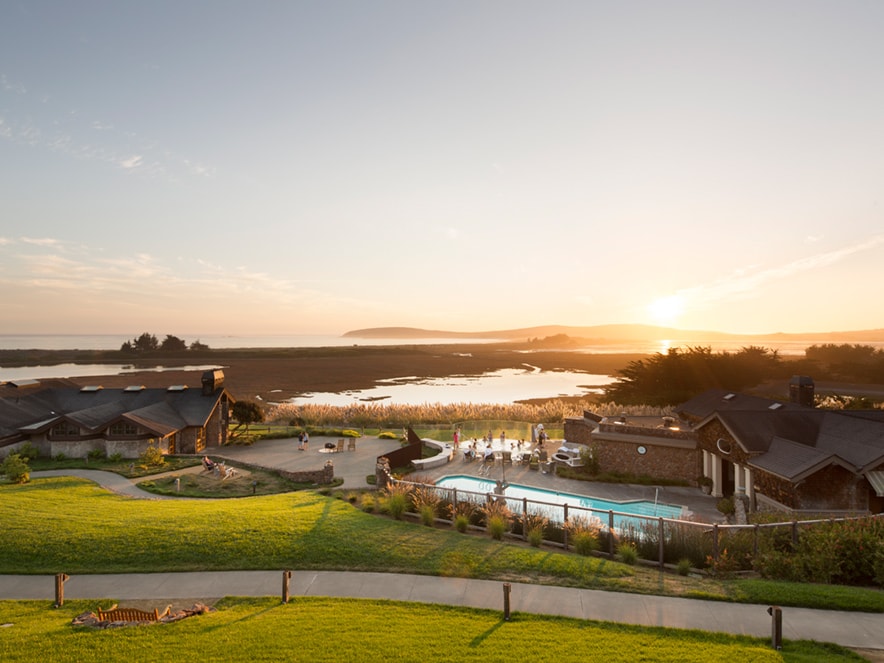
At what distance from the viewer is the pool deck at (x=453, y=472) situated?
77.5 ft

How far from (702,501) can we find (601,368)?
111798mm

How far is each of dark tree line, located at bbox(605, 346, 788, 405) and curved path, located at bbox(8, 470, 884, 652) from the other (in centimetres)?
4509

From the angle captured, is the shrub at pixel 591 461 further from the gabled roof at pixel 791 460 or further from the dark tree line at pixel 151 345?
the dark tree line at pixel 151 345

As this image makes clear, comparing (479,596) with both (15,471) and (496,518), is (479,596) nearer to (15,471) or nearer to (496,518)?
(496,518)

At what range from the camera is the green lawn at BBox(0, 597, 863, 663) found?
8.57m

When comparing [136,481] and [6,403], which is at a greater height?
[6,403]

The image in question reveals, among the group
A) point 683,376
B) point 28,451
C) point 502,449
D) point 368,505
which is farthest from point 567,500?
point 683,376

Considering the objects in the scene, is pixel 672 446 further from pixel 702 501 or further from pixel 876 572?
pixel 876 572

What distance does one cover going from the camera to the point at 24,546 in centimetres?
1377

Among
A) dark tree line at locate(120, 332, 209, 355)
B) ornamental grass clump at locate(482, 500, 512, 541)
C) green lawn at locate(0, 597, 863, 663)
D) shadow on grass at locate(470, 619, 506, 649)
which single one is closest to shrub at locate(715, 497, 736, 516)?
ornamental grass clump at locate(482, 500, 512, 541)

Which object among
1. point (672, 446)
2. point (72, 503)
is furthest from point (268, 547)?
point (672, 446)

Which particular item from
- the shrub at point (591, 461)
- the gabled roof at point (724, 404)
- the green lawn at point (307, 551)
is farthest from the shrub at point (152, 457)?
the gabled roof at point (724, 404)

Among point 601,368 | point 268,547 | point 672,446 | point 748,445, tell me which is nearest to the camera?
point 268,547

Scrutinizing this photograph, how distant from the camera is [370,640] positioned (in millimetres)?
9109
